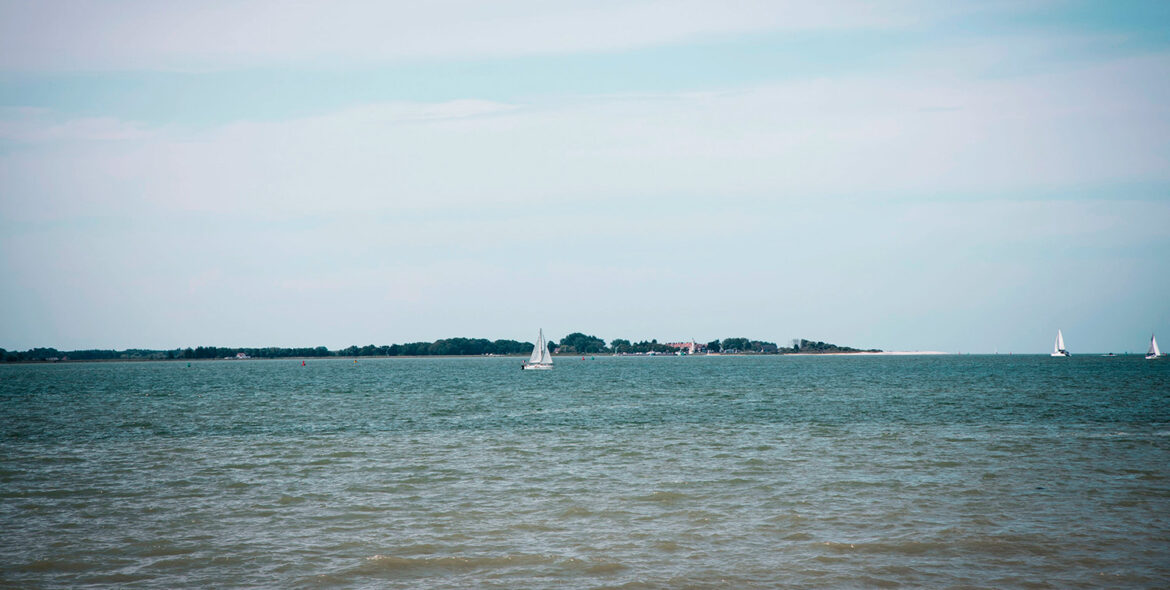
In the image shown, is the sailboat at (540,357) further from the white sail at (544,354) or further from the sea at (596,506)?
the sea at (596,506)

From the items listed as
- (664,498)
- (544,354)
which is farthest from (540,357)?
(664,498)

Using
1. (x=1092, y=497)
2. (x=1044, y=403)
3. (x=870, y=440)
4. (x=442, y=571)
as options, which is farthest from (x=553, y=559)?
(x=1044, y=403)

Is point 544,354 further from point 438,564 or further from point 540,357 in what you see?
point 438,564

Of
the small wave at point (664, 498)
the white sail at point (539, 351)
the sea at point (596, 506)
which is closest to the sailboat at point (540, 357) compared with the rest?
the white sail at point (539, 351)

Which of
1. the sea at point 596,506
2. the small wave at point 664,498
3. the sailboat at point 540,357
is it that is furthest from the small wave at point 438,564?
the sailboat at point 540,357

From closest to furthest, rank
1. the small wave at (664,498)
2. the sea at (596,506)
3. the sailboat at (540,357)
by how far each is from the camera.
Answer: the sea at (596,506), the small wave at (664,498), the sailboat at (540,357)

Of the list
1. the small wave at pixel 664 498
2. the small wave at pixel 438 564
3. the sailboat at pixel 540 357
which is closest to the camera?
the small wave at pixel 438 564

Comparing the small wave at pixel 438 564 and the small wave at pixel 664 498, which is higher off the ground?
the small wave at pixel 664 498

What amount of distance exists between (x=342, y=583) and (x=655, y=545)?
20.6 feet

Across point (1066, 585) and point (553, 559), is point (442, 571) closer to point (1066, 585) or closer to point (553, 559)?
point (553, 559)

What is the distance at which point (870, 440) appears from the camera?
118 ft

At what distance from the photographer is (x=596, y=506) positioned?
856 inches

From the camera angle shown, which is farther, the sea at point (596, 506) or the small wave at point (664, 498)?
the small wave at point (664, 498)

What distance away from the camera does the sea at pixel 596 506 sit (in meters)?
15.8
